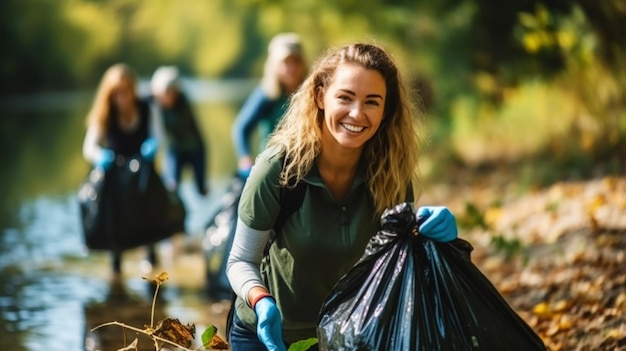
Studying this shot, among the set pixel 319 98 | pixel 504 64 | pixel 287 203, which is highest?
pixel 504 64

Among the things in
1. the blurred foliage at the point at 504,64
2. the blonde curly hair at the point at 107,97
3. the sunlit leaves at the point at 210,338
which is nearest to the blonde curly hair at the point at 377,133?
the sunlit leaves at the point at 210,338

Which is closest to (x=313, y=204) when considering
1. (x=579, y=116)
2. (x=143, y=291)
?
(x=143, y=291)

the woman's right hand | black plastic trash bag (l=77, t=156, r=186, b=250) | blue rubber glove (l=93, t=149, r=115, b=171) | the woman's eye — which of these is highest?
blue rubber glove (l=93, t=149, r=115, b=171)

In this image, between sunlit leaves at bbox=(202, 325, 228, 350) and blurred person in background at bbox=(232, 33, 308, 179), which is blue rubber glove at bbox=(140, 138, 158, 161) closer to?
blurred person in background at bbox=(232, 33, 308, 179)

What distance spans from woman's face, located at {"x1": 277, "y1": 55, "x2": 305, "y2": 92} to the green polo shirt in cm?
373

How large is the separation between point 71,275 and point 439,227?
5520 mm

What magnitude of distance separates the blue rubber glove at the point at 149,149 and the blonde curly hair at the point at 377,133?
4.56m

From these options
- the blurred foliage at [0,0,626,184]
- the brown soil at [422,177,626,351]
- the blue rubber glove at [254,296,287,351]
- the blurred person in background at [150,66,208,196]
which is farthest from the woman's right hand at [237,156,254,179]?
the blue rubber glove at [254,296,287,351]

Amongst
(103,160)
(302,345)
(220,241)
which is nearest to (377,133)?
(302,345)

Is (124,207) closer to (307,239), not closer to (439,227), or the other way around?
(307,239)

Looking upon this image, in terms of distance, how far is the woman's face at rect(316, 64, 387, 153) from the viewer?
3.80m

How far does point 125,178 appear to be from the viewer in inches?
329

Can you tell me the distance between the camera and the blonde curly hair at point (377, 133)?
3828 millimetres

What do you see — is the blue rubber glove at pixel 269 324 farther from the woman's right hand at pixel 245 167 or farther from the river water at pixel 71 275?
the woman's right hand at pixel 245 167
